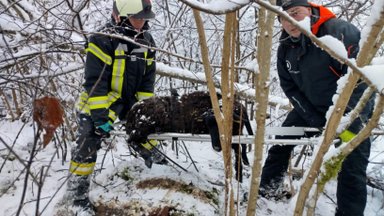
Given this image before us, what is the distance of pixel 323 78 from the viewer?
2609 millimetres

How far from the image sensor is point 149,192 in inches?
119

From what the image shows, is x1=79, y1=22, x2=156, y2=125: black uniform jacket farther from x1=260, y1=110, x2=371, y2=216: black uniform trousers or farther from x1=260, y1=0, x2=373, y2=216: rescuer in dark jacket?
x1=260, y1=110, x2=371, y2=216: black uniform trousers

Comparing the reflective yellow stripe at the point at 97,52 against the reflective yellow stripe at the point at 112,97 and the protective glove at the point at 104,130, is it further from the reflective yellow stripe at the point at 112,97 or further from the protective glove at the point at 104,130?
the protective glove at the point at 104,130

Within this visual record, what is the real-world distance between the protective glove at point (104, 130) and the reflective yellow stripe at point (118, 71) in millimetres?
378

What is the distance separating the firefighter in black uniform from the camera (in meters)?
3.00

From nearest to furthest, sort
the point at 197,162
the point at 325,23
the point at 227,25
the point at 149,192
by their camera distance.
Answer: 1. the point at 227,25
2. the point at 325,23
3. the point at 149,192
4. the point at 197,162

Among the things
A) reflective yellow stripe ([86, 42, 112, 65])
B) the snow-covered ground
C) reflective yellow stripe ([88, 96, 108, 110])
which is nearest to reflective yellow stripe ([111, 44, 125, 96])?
reflective yellow stripe ([86, 42, 112, 65])

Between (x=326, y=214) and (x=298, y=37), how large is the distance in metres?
1.57

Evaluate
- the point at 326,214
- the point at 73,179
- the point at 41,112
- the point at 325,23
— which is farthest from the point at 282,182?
the point at 41,112

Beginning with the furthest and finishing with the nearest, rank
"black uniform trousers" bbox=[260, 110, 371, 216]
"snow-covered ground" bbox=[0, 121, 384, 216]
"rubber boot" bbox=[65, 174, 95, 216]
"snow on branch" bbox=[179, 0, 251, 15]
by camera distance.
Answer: "rubber boot" bbox=[65, 174, 95, 216]
"snow-covered ground" bbox=[0, 121, 384, 216]
"black uniform trousers" bbox=[260, 110, 371, 216]
"snow on branch" bbox=[179, 0, 251, 15]

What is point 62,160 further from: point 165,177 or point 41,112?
point 41,112

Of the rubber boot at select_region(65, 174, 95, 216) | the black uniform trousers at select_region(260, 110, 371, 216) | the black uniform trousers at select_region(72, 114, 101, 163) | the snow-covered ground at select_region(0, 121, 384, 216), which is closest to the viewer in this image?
the black uniform trousers at select_region(260, 110, 371, 216)

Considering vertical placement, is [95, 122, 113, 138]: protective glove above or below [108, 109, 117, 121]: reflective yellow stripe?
below

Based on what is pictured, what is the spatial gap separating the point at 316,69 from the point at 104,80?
5.86 feet
